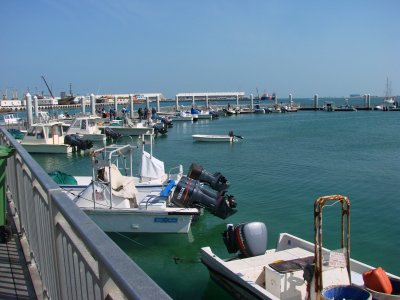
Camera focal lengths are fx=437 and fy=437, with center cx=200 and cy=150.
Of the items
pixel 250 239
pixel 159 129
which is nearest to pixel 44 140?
pixel 159 129

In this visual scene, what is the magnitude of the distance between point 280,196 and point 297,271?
10470mm

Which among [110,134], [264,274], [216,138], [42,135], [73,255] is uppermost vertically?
[73,255]

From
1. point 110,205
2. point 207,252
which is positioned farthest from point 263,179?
point 207,252

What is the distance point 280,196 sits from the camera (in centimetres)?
1814

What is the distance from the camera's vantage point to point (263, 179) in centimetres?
2219

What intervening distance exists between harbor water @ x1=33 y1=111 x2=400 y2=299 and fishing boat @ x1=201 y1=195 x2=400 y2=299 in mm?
967

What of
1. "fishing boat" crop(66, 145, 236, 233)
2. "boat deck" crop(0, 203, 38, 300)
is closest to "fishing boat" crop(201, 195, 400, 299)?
"fishing boat" crop(66, 145, 236, 233)

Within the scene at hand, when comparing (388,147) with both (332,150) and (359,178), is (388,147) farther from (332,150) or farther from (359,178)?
(359,178)

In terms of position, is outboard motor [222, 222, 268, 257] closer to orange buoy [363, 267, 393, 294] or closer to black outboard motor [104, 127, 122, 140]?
orange buoy [363, 267, 393, 294]

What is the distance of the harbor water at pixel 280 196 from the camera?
11523 millimetres

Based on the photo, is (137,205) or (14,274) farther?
(137,205)

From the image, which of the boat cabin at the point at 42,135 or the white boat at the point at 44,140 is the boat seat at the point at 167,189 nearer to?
the white boat at the point at 44,140

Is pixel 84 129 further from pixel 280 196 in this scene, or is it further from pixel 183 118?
pixel 183 118

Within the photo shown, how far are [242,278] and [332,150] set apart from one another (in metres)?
27.6
